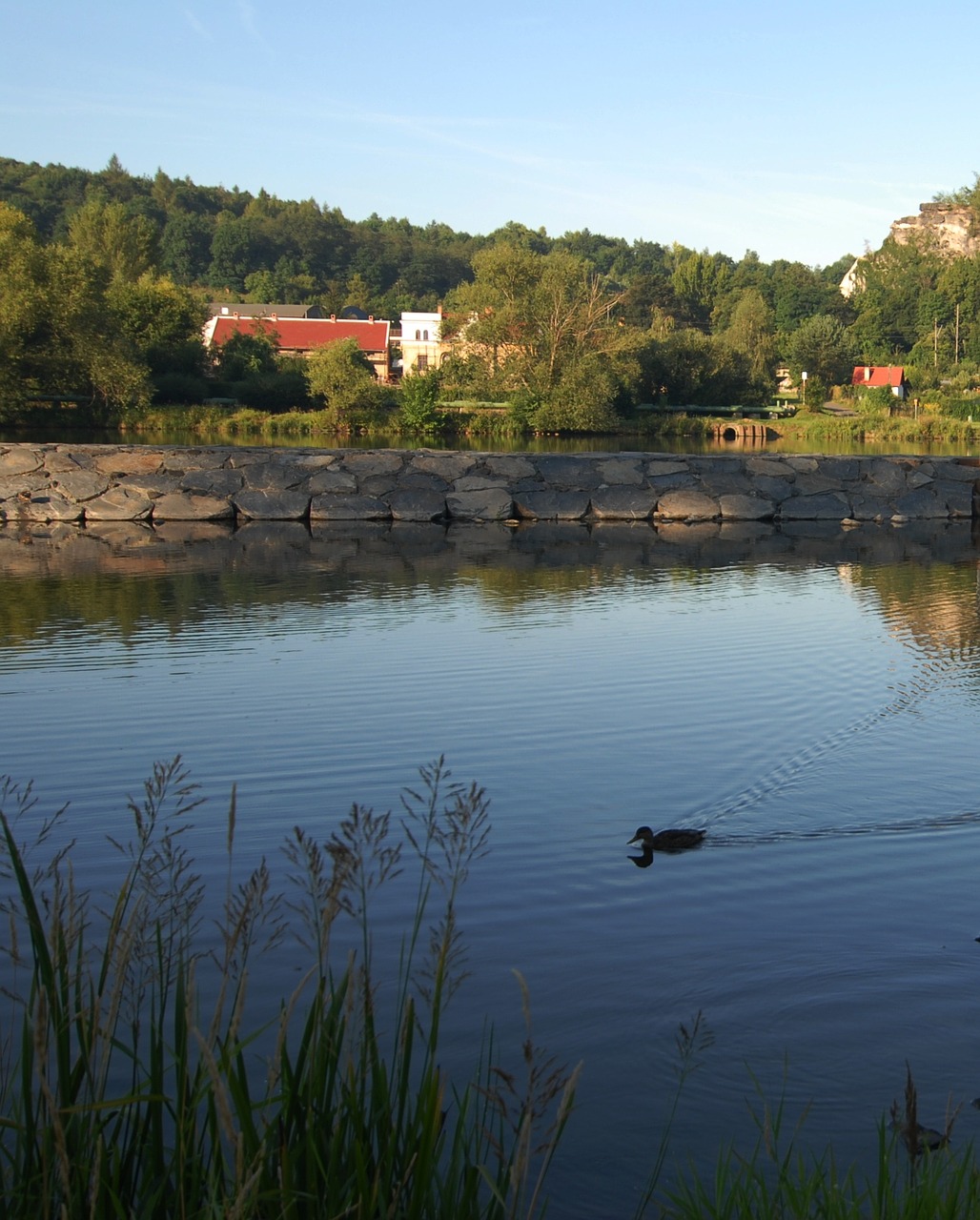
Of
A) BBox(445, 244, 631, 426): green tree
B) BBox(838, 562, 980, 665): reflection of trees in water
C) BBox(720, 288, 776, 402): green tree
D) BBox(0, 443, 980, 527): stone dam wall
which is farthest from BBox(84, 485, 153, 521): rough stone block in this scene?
BBox(720, 288, 776, 402): green tree

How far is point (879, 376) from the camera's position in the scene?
9131 centimetres

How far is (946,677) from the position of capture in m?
7.79

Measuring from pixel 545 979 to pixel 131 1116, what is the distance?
5.57 ft

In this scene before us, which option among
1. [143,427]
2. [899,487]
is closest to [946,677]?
[899,487]

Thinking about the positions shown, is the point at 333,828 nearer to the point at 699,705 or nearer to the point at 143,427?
the point at 699,705

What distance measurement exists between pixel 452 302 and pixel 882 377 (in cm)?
3946

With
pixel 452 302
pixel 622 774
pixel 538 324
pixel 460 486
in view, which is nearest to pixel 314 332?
pixel 452 302

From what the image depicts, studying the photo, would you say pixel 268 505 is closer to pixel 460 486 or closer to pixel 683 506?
pixel 460 486

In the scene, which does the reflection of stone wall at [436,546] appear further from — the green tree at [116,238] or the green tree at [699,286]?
the green tree at [699,286]

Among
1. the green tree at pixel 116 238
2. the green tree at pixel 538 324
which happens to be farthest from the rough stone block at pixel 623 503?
the green tree at pixel 116 238

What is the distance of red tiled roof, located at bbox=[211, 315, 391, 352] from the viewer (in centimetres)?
9012

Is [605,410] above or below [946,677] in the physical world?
above

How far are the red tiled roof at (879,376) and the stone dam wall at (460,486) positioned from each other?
73694mm

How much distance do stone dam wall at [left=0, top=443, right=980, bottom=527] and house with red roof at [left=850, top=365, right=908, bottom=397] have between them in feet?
225
